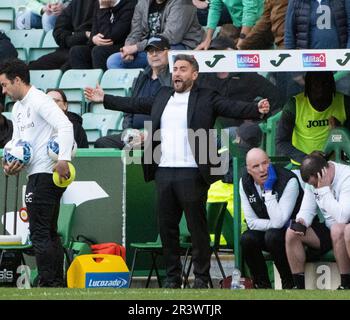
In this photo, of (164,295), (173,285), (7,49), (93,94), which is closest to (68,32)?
(7,49)

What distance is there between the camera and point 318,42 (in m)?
14.5

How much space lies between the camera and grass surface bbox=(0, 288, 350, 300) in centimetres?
1096

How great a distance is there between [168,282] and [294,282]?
1.17m

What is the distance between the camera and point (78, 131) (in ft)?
51.6

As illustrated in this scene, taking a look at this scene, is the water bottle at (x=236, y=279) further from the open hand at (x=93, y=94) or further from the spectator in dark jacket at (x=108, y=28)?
the spectator in dark jacket at (x=108, y=28)

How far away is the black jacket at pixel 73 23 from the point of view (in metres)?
18.7

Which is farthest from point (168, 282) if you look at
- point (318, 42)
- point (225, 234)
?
point (318, 42)

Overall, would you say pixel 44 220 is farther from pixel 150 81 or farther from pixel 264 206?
pixel 150 81

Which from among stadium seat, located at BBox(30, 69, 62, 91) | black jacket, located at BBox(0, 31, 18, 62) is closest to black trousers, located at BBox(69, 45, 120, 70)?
stadium seat, located at BBox(30, 69, 62, 91)

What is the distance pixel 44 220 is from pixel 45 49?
721 cm

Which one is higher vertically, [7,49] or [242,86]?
[242,86]

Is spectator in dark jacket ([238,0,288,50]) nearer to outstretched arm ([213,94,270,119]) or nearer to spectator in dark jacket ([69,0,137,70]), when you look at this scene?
outstretched arm ([213,94,270,119])
